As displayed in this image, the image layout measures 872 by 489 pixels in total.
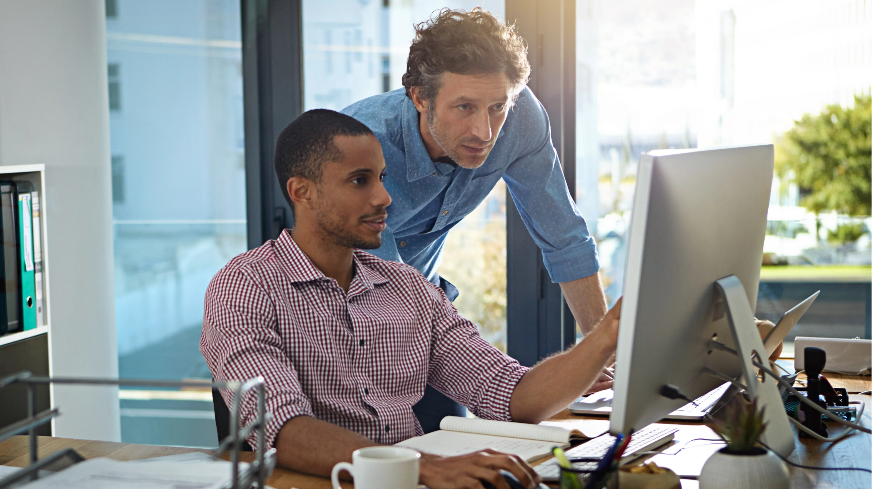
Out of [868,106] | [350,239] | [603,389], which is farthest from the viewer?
[868,106]

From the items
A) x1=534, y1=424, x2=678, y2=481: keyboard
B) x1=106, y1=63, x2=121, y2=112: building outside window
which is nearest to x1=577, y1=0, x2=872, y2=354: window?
x1=534, y1=424, x2=678, y2=481: keyboard

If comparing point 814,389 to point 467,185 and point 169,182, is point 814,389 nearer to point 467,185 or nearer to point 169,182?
point 467,185

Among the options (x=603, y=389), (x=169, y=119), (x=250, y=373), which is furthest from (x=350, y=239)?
(x=169, y=119)

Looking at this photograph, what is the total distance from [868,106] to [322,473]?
2.31m

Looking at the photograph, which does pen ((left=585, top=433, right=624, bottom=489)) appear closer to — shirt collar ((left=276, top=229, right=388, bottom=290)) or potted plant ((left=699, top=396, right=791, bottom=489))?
potted plant ((left=699, top=396, right=791, bottom=489))

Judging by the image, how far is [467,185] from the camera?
2.12 metres

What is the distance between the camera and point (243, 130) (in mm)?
3000

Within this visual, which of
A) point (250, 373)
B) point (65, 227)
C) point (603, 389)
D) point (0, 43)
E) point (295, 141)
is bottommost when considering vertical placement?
point (603, 389)

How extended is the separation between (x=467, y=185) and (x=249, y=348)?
0.99 m

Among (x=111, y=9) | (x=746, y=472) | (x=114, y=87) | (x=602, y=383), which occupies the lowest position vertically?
(x=602, y=383)

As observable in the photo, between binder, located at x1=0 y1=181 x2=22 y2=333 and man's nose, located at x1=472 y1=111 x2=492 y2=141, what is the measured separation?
133 centimetres

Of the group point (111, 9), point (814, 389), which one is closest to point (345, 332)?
point (814, 389)

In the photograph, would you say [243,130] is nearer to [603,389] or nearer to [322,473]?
[603,389]

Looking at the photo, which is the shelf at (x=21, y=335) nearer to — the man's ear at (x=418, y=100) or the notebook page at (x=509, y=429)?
the man's ear at (x=418, y=100)
